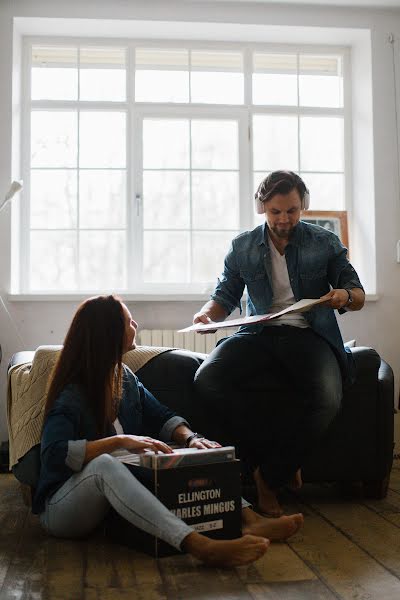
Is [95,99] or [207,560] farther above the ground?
[95,99]

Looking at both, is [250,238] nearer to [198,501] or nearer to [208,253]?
[198,501]

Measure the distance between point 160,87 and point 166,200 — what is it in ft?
2.48

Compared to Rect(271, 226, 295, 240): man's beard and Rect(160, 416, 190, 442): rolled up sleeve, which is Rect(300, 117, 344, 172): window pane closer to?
Rect(271, 226, 295, 240): man's beard

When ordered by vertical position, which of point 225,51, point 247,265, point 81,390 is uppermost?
point 225,51

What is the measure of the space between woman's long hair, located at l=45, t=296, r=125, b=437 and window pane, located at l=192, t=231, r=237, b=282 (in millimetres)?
2397

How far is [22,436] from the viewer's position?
2.57m

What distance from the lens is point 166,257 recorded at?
478 centimetres

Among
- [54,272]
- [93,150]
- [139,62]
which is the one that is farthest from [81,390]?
[139,62]

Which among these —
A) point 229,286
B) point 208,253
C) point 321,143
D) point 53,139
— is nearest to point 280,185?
point 229,286

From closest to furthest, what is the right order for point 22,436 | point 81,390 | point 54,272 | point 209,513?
point 209,513 → point 81,390 → point 22,436 → point 54,272

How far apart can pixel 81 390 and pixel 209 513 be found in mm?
573

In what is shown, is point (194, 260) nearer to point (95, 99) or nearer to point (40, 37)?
point (95, 99)

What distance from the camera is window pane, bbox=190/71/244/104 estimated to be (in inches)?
192

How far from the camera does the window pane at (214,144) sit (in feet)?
15.9
